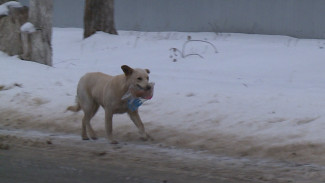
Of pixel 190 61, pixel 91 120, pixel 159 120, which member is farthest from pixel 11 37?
pixel 159 120

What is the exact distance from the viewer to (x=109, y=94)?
8281 millimetres

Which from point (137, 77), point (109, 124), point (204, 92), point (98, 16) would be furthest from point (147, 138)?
point (98, 16)

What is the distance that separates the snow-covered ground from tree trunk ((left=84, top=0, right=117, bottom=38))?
353mm

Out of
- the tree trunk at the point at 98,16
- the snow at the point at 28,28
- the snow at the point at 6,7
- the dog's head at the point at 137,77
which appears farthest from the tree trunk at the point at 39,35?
the dog's head at the point at 137,77

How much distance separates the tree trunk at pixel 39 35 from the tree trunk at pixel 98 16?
3452 mm

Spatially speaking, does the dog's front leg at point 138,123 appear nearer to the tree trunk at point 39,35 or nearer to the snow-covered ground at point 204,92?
the snow-covered ground at point 204,92

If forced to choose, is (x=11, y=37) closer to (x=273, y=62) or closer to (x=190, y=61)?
(x=190, y=61)

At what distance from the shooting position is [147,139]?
28.0 feet

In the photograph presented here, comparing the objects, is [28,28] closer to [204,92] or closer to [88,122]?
[204,92]

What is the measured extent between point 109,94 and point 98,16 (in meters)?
9.07

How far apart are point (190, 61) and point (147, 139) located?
5.91 metres

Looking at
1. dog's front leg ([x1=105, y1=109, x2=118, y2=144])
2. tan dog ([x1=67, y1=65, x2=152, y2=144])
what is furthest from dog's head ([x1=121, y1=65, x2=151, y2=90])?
dog's front leg ([x1=105, y1=109, x2=118, y2=144])

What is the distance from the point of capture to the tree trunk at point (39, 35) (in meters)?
13.2

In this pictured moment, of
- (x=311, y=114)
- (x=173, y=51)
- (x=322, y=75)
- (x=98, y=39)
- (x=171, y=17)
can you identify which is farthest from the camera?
(x=171, y=17)
